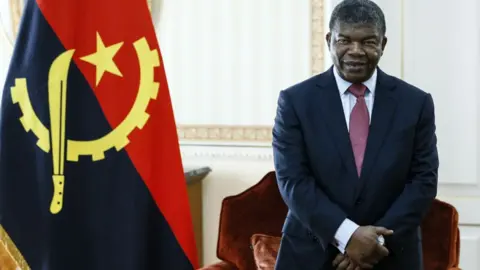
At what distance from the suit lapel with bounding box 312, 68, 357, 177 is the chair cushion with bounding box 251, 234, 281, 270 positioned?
0.64 m

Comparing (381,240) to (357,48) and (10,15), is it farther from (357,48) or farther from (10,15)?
(10,15)

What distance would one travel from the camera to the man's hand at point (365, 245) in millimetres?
1352

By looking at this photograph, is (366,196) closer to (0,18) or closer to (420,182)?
(420,182)

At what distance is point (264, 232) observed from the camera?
2.12 metres

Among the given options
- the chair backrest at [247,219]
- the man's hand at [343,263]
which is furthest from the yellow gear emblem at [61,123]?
the chair backrest at [247,219]

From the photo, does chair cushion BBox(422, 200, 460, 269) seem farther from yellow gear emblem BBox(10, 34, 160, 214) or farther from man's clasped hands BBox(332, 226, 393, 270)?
yellow gear emblem BBox(10, 34, 160, 214)

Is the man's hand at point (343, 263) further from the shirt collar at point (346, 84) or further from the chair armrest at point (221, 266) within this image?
the chair armrest at point (221, 266)

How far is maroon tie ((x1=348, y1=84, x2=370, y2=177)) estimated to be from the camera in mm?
1427

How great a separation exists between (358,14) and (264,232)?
964mm

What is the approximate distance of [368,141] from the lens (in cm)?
141

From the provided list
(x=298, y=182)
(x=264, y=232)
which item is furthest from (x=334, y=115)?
(x=264, y=232)

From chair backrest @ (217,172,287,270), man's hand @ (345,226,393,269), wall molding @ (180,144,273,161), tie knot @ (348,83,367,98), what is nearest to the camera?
man's hand @ (345,226,393,269)

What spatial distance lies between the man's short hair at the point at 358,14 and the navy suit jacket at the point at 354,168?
0.15 m

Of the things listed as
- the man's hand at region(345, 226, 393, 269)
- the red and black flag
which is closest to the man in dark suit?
the man's hand at region(345, 226, 393, 269)
